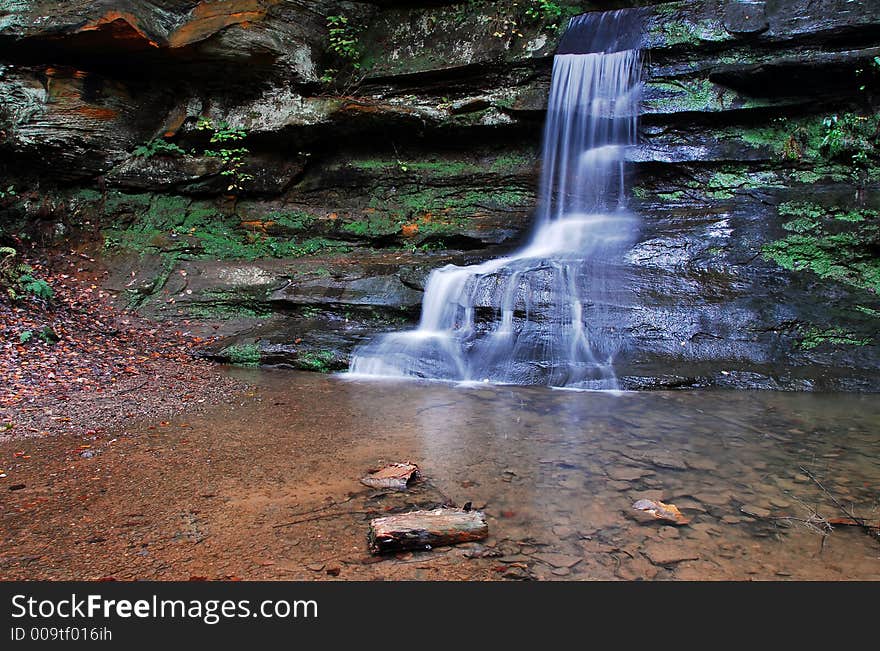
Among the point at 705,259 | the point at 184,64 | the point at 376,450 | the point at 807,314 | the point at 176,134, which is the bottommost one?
the point at 376,450

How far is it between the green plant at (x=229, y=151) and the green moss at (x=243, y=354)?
4.76m

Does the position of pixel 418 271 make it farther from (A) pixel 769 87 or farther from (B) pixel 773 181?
(A) pixel 769 87

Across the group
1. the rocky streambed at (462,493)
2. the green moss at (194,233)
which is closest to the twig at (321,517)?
the rocky streambed at (462,493)

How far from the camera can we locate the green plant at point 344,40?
10.6 metres

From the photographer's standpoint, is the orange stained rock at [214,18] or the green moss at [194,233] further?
the green moss at [194,233]

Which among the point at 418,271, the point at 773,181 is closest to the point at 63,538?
the point at 418,271

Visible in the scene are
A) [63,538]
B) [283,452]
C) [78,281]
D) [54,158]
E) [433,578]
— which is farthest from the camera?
[54,158]

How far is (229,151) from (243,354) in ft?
17.6

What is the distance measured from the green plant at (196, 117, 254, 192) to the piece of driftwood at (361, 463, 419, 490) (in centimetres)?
905

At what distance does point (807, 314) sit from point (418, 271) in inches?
208

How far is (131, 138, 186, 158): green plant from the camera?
10.3 meters

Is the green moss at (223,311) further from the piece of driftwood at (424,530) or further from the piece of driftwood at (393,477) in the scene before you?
the piece of driftwood at (424,530)

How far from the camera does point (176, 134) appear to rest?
34.2 ft

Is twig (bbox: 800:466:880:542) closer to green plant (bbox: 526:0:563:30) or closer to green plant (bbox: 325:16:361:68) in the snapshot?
green plant (bbox: 526:0:563:30)
